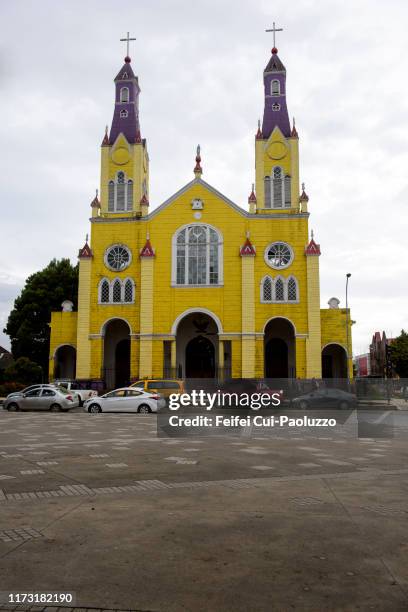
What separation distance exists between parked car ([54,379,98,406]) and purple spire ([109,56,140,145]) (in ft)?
62.1

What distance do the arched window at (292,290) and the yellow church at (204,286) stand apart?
8 cm

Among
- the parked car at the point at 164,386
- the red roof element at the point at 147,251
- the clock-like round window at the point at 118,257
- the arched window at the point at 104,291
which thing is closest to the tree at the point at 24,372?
the arched window at the point at 104,291

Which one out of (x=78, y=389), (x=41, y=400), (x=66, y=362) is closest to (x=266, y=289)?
(x=78, y=389)

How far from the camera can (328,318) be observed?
38406 mm

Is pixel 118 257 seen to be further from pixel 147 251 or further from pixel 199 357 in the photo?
pixel 199 357

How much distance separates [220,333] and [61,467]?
27.4 metres

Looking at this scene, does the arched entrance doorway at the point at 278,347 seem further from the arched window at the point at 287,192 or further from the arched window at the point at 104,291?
the arched window at the point at 104,291

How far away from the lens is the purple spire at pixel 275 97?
135 feet

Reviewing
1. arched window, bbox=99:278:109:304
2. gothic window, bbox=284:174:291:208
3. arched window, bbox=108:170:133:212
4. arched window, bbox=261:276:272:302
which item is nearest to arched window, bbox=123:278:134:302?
arched window, bbox=99:278:109:304

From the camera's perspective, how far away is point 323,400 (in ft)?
92.8

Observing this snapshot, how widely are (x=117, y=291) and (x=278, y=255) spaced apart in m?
11.7

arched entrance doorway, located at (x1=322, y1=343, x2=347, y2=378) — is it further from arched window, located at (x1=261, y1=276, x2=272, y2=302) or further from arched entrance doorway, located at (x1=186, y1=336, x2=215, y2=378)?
arched entrance doorway, located at (x1=186, y1=336, x2=215, y2=378)

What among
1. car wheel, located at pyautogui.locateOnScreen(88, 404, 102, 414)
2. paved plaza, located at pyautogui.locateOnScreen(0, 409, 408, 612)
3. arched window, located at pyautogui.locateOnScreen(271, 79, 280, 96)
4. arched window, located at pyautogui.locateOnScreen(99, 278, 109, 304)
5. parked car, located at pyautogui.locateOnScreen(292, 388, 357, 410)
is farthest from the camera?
arched window, located at pyautogui.locateOnScreen(271, 79, 280, 96)

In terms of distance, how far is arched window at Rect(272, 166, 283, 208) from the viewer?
3938 cm
